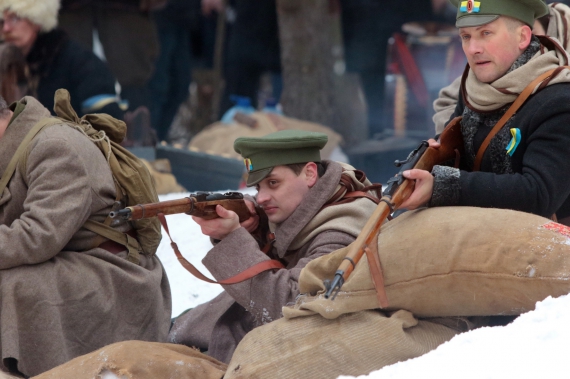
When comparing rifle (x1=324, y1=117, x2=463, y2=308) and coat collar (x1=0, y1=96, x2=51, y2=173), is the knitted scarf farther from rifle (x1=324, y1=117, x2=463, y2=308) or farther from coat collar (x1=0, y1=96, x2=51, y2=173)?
coat collar (x1=0, y1=96, x2=51, y2=173)

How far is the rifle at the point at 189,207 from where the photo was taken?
297 cm

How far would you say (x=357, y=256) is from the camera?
2.51m

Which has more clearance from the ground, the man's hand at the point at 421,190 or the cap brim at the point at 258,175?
the man's hand at the point at 421,190

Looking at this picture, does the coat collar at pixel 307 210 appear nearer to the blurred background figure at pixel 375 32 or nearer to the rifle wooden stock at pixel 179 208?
the rifle wooden stock at pixel 179 208

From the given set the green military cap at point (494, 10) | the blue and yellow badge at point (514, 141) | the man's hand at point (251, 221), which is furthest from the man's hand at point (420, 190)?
the man's hand at point (251, 221)

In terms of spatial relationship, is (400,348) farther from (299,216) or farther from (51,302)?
(51,302)

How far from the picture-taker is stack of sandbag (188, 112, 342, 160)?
7395 mm

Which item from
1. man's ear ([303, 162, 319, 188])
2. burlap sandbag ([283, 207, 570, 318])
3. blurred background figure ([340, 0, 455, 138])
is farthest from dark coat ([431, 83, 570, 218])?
blurred background figure ([340, 0, 455, 138])

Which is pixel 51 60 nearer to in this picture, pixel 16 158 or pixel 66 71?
pixel 66 71

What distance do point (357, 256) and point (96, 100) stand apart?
4.49m

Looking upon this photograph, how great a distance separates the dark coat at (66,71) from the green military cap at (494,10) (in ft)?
13.3

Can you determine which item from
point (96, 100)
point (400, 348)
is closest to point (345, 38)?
point (96, 100)

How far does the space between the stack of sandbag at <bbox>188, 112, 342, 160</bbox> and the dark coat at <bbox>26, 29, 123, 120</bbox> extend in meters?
1.22

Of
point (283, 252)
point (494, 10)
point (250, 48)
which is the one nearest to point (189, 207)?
point (283, 252)
